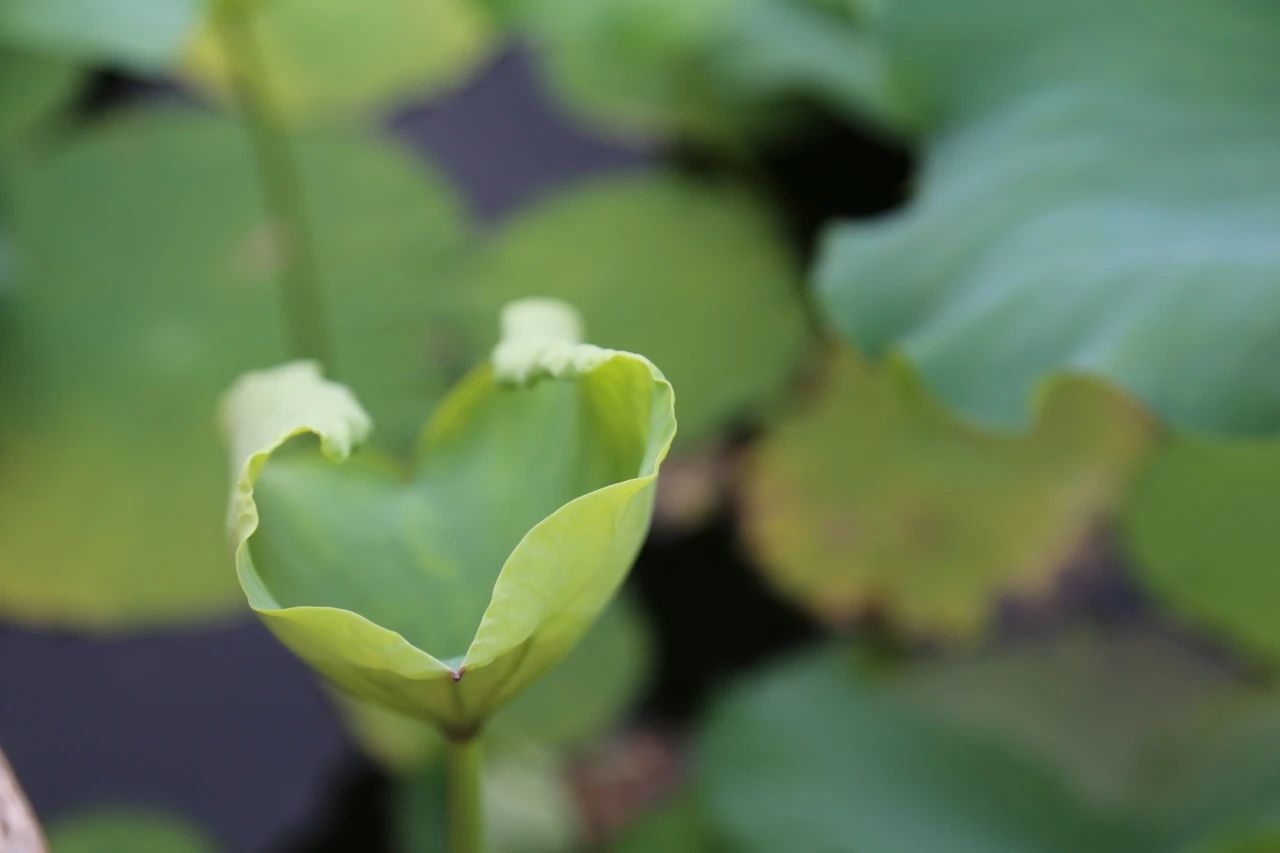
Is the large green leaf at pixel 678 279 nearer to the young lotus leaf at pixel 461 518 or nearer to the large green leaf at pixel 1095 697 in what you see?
the large green leaf at pixel 1095 697

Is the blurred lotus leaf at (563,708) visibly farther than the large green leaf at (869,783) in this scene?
Yes

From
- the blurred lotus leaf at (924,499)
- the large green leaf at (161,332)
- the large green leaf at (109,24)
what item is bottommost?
the blurred lotus leaf at (924,499)

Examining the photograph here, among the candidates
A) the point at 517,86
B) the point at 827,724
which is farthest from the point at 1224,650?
the point at 517,86

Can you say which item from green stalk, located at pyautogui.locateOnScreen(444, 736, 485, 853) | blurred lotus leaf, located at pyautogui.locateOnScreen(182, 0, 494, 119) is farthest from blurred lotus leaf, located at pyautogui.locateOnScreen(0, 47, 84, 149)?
green stalk, located at pyautogui.locateOnScreen(444, 736, 485, 853)

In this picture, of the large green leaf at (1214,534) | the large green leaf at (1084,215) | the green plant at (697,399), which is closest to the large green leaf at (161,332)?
the green plant at (697,399)

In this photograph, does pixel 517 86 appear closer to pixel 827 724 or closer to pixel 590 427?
pixel 827 724

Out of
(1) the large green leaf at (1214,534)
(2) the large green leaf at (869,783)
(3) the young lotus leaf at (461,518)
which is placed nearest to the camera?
(3) the young lotus leaf at (461,518)

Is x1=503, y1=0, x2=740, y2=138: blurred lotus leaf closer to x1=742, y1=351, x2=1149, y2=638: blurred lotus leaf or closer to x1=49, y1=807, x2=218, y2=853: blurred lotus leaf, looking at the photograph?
x1=742, y1=351, x2=1149, y2=638: blurred lotus leaf

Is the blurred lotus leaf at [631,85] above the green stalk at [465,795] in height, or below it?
above
